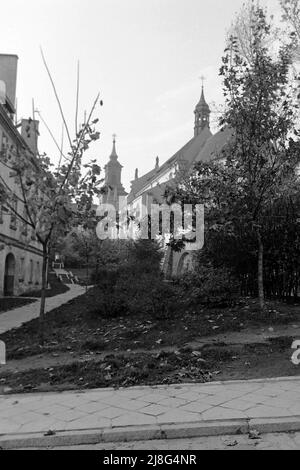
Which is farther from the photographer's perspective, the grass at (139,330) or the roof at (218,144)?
the roof at (218,144)

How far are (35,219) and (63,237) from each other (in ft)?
2.43

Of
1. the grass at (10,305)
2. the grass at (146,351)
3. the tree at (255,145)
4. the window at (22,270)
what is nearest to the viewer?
the grass at (146,351)

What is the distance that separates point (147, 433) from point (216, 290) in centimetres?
807

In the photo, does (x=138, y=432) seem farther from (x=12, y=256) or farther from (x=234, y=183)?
(x=12, y=256)

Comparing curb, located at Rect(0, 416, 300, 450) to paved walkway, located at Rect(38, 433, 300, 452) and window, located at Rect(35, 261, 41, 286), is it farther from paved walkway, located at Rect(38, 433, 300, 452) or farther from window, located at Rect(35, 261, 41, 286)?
window, located at Rect(35, 261, 41, 286)

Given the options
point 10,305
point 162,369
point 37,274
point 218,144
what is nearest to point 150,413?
point 162,369

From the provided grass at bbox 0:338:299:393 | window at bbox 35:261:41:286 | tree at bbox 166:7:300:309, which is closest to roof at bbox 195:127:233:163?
tree at bbox 166:7:300:309

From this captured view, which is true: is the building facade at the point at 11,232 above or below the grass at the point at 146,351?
above

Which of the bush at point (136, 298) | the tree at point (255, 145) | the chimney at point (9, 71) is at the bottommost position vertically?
the bush at point (136, 298)

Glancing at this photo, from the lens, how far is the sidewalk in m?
4.78

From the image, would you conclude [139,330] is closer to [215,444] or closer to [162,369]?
[162,369]

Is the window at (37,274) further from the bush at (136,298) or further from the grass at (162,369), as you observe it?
the grass at (162,369)

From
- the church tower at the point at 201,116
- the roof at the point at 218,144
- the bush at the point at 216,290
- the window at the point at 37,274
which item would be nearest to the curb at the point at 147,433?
the bush at the point at 216,290

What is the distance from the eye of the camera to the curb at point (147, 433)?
474 centimetres
